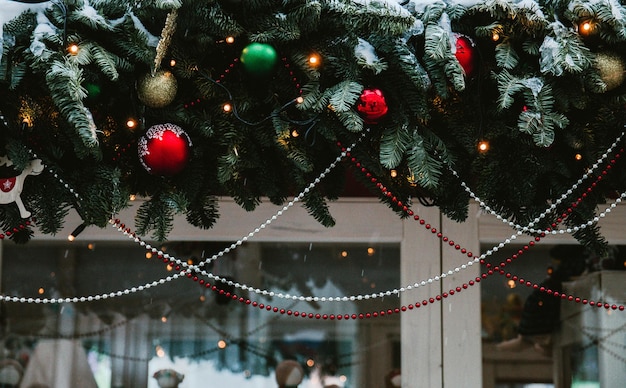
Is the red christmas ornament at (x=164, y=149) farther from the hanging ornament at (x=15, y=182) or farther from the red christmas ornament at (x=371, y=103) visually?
the red christmas ornament at (x=371, y=103)

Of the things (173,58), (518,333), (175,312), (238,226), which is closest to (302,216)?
(238,226)

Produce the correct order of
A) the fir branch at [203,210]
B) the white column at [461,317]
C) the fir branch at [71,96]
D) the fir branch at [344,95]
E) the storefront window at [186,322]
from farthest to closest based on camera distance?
the storefront window at [186,322] → the white column at [461,317] → the fir branch at [203,210] → the fir branch at [344,95] → the fir branch at [71,96]

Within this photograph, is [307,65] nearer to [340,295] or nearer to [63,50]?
[63,50]

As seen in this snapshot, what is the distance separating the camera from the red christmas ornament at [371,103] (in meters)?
2.44

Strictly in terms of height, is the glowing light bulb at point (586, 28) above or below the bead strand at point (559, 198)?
above

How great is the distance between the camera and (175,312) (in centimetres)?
411

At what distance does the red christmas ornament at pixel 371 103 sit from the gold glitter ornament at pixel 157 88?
0.53 meters

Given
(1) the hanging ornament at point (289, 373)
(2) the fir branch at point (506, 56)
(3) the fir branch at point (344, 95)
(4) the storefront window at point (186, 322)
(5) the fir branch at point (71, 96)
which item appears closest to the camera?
(5) the fir branch at point (71, 96)

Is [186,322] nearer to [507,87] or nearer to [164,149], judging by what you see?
[164,149]

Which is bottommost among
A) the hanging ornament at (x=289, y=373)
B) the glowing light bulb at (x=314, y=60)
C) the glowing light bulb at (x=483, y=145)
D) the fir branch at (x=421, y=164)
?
the hanging ornament at (x=289, y=373)

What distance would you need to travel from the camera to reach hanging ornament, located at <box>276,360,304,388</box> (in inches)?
162

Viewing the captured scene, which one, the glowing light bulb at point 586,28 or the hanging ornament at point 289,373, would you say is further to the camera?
the hanging ornament at point 289,373

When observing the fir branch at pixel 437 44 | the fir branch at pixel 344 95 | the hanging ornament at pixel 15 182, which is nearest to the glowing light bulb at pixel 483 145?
the fir branch at pixel 437 44

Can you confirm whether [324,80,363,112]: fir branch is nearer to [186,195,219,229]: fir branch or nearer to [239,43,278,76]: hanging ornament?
[239,43,278,76]: hanging ornament
